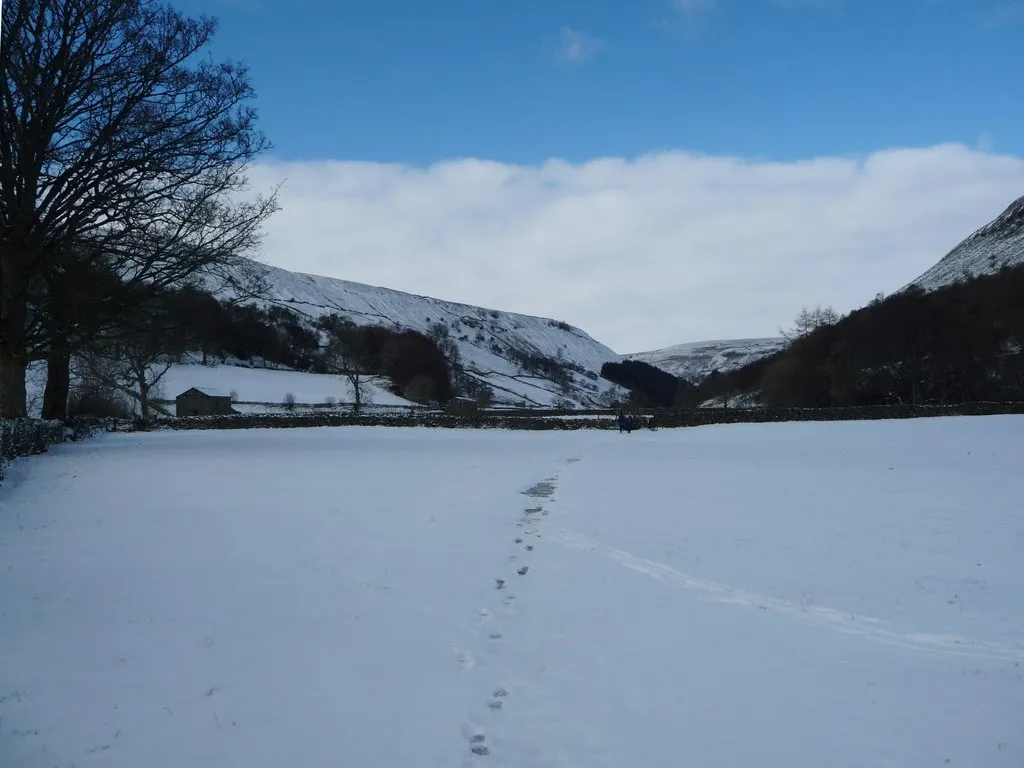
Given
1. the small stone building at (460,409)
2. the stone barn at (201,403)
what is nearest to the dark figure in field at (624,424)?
the small stone building at (460,409)

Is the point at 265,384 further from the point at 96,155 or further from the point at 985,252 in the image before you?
the point at 985,252

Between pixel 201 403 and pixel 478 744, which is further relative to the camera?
pixel 201 403

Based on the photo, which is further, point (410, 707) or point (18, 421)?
point (18, 421)

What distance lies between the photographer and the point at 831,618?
6.77 metres

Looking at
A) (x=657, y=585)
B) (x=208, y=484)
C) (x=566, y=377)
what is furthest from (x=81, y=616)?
(x=566, y=377)

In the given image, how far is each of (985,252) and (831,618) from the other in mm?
142971

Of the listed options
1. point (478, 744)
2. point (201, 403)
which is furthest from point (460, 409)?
point (478, 744)

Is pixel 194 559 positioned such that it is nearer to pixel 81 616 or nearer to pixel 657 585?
pixel 81 616

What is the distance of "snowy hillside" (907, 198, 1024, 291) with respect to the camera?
343ft

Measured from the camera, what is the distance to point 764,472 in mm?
18875

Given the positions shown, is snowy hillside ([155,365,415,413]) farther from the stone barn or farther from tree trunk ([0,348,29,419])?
tree trunk ([0,348,29,419])

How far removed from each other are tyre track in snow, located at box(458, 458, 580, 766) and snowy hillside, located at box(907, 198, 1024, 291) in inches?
A: 4453

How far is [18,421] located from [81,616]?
13.6m

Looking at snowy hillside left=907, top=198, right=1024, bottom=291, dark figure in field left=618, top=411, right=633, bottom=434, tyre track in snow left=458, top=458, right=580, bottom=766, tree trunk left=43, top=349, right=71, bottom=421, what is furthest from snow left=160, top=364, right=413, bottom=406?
snowy hillside left=907, top=198, right=1024, bottom=291
